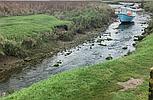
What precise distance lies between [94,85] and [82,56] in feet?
64.2

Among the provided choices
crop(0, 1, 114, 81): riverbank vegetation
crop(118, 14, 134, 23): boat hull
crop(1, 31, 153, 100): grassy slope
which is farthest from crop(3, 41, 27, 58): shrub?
crop(118, 14, 134, 23): boat hull

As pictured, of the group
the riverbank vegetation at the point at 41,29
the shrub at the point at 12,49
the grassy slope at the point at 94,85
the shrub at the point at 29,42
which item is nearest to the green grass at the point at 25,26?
the riverbank vegetation at the point at 41,29

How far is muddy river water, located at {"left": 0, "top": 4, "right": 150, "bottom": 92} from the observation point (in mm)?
32781

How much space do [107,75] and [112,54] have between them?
18693 mm

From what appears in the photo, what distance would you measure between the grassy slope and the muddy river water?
7.72 m

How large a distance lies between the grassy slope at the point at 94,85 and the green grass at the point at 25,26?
19909mm

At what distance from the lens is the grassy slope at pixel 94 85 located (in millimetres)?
20797

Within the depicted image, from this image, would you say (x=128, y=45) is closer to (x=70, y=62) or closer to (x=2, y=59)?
(x=70, y=62)

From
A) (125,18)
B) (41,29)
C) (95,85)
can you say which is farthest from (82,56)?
(125,18)

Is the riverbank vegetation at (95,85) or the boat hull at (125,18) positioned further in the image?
the boat hull at (125,18)

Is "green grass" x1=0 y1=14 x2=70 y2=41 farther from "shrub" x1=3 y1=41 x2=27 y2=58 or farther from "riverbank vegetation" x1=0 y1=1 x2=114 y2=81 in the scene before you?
"shrub" x1=3 y1=41 x2=27 y2=58

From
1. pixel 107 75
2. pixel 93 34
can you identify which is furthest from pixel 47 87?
pixel 93 34

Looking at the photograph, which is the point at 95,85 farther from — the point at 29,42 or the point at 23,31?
the point at 23,31

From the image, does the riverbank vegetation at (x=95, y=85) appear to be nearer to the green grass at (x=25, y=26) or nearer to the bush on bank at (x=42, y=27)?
the bush on bank at (x=42, y=27)
